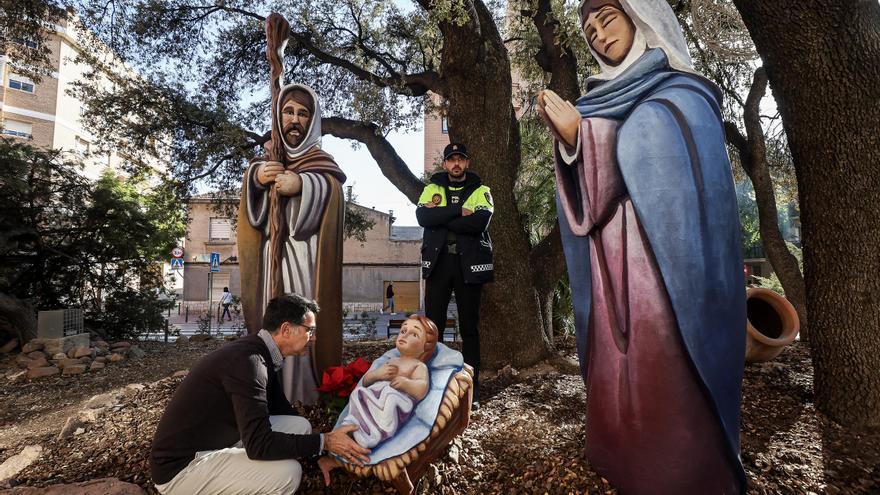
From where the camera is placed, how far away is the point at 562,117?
246 centimetres

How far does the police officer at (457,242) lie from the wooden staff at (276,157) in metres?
1.10

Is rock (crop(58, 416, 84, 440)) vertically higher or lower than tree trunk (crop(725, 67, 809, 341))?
lower

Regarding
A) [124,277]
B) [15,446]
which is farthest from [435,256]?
[124,277]

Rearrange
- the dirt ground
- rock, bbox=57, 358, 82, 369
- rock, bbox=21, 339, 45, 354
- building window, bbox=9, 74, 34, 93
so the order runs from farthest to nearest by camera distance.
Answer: building window, bbox=9, 74, 34, 93 → rock, bbox=21, 339, 45, 354 → rock, bbox=57, 358, 82, 369 → the dirt ground

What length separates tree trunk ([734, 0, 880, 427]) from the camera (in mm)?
3605

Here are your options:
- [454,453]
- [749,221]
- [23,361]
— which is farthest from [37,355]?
[749,221]

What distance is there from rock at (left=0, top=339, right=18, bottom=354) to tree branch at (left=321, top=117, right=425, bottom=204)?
622cm

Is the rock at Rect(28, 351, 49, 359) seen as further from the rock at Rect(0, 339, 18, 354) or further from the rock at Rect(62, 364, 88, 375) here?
the rock at Rect(62, 364, 88, 375)

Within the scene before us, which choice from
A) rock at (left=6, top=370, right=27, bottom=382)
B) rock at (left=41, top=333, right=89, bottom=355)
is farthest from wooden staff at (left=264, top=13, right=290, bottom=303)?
rock at (left=41, top=333, right=89, bottom=355)

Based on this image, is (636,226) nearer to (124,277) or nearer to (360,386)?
(360,386)

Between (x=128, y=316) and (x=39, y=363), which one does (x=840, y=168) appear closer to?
(x=39, y=363)

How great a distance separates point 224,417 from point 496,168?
4.30 meters

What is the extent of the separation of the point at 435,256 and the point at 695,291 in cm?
200

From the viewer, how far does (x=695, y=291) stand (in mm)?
2105
